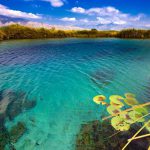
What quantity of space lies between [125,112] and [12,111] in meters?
7.18

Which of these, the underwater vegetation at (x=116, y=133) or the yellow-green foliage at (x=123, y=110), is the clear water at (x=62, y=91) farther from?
the yellow-green foliage at (x=123, y=110)

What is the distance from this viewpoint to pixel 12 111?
10008 mm

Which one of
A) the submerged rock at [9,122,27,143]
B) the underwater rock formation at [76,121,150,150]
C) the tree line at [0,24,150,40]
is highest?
the underwater rock formation at [76,121,150,150]

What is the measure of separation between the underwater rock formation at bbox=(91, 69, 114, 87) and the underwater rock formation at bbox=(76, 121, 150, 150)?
21.1 feet

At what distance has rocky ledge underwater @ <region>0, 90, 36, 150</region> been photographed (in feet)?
25.0

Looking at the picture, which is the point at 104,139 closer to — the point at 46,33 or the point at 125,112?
the point at 125,112

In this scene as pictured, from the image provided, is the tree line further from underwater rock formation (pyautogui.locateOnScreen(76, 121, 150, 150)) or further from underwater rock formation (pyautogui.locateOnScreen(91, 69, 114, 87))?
underwater rock formation (pyautogui.locateOnScreen(76, 121, 150, 150))

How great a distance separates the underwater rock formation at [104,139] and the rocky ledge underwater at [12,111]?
10.6ft

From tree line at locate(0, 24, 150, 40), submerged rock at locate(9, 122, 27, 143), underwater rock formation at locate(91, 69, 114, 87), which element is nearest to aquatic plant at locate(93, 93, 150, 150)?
underwater rock formation at locate(91, 69, 114, 87)

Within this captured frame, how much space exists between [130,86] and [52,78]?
815 centimetres

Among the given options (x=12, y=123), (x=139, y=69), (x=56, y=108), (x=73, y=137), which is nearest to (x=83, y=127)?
(x=73, y=137)

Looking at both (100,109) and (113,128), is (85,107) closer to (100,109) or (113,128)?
(100,109)

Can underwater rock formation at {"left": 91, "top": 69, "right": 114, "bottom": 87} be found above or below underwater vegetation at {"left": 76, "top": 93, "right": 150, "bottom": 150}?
below

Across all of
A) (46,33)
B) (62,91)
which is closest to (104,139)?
(62,91)
